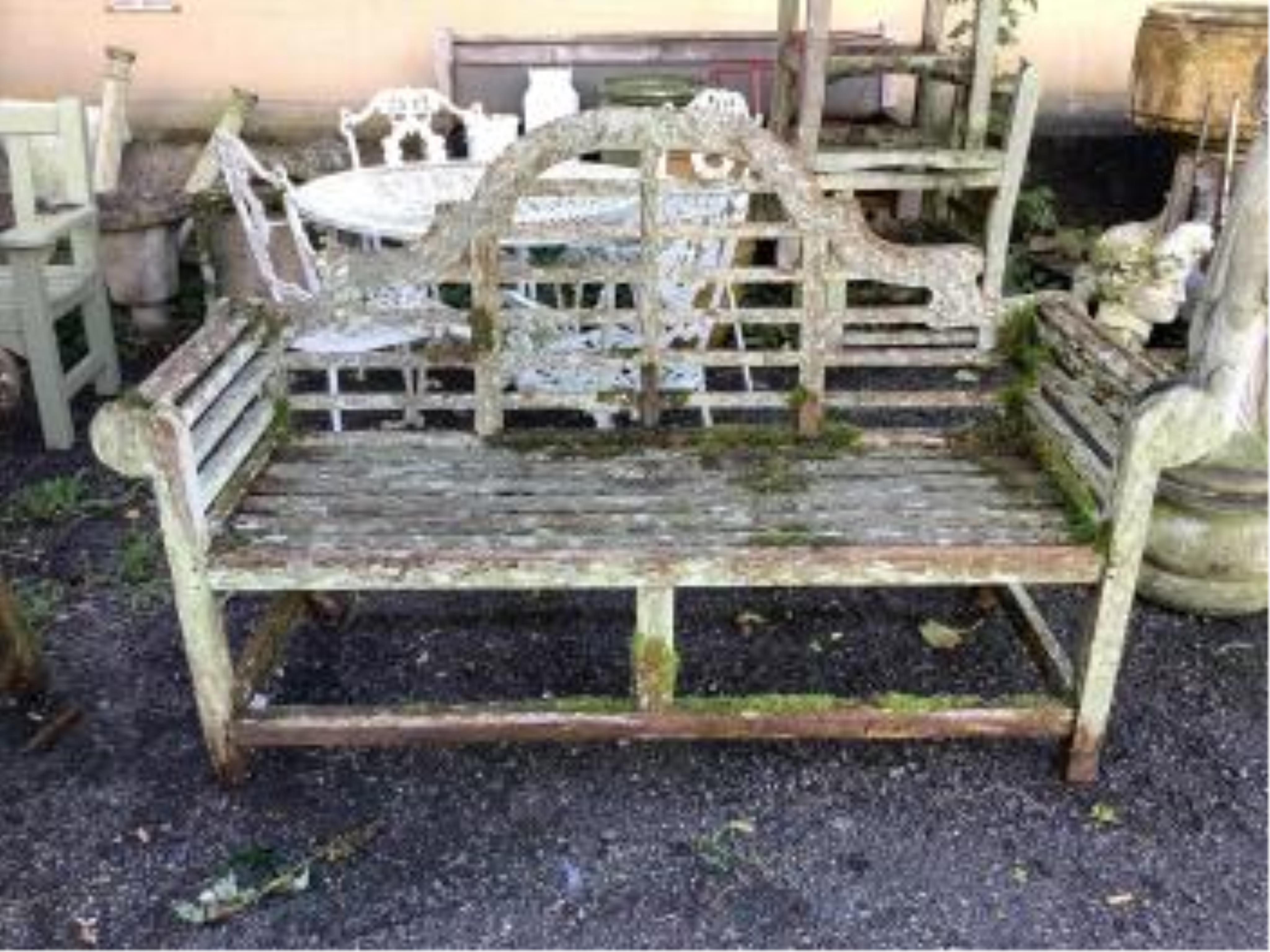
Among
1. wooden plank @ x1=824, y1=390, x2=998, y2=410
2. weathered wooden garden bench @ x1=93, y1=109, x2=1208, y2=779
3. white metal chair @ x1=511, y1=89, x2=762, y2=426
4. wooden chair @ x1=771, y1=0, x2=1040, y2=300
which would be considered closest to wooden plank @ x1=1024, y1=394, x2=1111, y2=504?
weathered wooden garden bench @ x1=93, y1=109, x2=1208, y2=779

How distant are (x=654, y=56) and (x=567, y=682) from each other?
3.78 metres

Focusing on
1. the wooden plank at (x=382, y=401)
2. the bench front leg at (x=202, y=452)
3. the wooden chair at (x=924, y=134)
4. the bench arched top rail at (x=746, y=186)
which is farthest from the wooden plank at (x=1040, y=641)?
the wooden chair at (x=924, y=134)

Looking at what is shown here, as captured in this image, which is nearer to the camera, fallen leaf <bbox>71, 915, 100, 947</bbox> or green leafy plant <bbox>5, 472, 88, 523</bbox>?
fallen leaf <bbox>71, 915, 100, 947</bbox>

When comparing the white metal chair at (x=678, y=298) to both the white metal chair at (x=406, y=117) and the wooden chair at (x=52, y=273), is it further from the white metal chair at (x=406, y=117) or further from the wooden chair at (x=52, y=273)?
the wooden chair at (x=52, y=273)

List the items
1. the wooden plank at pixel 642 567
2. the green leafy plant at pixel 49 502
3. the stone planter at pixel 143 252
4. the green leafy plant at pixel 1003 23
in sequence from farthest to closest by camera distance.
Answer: the green leafy plant at pixel 1003 23 < the stone planter at pixel 143 252 < the green leafy plant at pixel 49 502 < the wooden plank at pixel 642 567

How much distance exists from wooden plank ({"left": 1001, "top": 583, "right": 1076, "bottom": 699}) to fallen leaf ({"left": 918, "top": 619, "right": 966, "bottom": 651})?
158mm

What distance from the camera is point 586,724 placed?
2.65 m

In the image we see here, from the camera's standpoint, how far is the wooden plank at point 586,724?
8.66 ft

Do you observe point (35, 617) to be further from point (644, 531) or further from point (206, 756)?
point (644, 531)

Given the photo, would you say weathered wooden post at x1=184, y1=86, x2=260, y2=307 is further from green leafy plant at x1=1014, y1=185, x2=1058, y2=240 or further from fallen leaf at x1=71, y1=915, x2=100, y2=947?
green leafy plant at x1=1014, y1=185, x2=1058, y2=240

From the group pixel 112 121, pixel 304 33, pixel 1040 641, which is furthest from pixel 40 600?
pixel 304 33

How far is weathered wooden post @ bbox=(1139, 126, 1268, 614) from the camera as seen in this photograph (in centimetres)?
302

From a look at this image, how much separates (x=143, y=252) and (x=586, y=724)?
386 centimetres

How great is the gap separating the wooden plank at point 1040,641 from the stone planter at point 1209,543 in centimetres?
39
